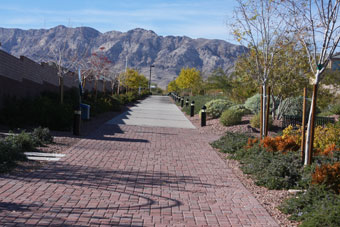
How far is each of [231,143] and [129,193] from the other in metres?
5.69

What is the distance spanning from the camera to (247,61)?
19359 mm

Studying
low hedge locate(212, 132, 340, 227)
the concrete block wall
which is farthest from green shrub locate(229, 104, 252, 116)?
the concrete block wall

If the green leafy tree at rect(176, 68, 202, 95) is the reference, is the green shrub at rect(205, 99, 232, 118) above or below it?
below

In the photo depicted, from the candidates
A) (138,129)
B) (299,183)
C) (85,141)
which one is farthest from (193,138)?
(299,183)

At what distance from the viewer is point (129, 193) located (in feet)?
22.4

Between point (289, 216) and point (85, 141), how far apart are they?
7728mm

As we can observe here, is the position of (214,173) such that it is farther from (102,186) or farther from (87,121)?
(87,121)

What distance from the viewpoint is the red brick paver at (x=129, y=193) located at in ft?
18.3

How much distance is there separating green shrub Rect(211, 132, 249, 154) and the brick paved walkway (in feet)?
2.57

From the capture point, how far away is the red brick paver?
5.57 m

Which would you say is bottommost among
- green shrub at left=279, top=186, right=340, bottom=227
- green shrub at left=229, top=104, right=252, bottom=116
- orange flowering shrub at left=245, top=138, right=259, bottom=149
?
green shrub at left=279, top=186, right=340, bottom=227

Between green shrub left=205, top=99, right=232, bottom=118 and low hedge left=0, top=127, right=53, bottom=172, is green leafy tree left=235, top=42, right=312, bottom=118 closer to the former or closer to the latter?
green shrub left=205, top=99, right=232, bottom=118

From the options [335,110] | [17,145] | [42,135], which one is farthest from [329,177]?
[335,110]

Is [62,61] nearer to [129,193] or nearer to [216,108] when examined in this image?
[216,108]
